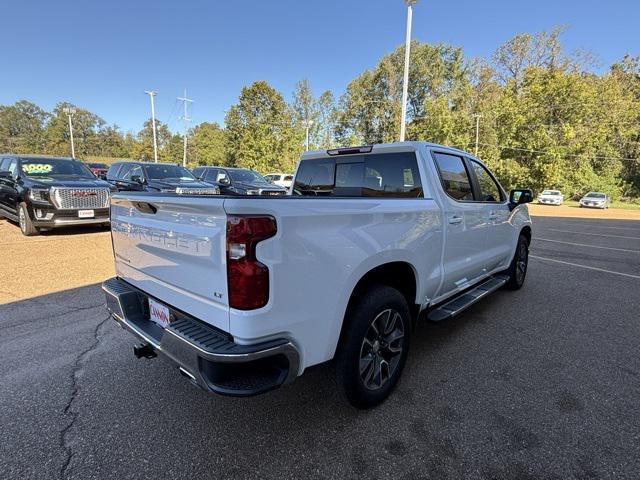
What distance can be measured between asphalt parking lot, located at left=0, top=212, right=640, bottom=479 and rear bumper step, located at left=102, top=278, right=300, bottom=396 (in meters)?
0.58

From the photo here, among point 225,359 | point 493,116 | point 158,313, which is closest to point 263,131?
point 493,116

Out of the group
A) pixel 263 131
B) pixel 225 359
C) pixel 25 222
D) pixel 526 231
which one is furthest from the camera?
pixel 263 131

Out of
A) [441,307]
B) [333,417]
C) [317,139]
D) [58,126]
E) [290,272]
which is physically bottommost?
[333,417]

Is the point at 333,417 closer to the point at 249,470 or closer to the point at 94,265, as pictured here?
the point at 249,470

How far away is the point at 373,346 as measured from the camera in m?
2.50

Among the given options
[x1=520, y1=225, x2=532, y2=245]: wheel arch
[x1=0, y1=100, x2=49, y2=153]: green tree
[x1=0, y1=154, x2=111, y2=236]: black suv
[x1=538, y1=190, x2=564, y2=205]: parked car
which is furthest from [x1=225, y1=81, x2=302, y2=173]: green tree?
[x1=0, y1=100, x2=49, y2=153]: green tree

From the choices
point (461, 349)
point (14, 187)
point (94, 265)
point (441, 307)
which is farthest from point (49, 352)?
point (14, 187)

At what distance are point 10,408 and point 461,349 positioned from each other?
3628 mm

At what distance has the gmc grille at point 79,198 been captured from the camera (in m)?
7.89

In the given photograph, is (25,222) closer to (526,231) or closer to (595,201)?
(526,231)

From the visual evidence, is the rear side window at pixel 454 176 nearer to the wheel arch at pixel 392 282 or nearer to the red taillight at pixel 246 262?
the wheel arch at pixel 392 282

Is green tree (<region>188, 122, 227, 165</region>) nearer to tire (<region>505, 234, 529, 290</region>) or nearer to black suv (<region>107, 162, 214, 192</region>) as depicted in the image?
black suv (<region>107, 162, 214, 192</region>)

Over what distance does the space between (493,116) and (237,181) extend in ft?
99.4

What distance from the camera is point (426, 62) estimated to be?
45.0 metres
